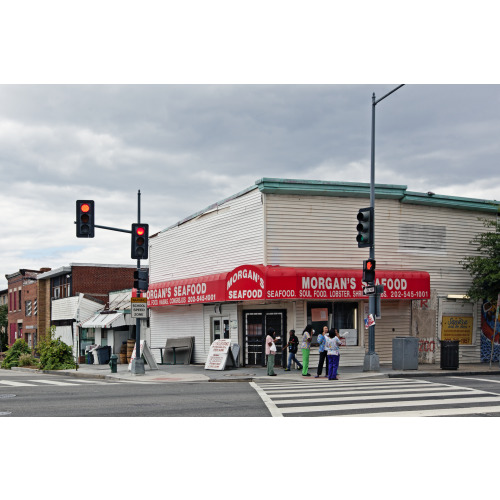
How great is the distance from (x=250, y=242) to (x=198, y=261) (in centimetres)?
495

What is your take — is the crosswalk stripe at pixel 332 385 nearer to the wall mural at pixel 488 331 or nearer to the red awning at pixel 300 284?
the red awning at pixel 300 284

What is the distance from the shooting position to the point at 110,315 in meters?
39.5

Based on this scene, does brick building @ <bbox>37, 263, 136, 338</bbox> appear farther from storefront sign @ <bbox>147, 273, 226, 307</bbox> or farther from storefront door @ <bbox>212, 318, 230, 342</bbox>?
storefront door @ <bbox>212, 318, 230, 342</bbox>

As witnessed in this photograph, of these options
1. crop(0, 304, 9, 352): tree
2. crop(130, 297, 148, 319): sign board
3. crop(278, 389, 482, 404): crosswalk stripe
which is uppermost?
crop(130, 297, 148, 319): sign board

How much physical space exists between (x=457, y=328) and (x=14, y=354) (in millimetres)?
25591

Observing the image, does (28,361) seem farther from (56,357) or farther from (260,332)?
(260,332)

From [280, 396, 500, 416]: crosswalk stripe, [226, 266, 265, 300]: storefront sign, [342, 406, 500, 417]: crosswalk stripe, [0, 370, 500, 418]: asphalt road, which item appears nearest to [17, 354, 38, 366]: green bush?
[226, 266, 265, 300]: storefront sign

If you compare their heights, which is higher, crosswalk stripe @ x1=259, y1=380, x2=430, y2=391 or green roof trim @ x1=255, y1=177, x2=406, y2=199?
green roof trim @ x1=255, y1=177, x2=406, y2=199

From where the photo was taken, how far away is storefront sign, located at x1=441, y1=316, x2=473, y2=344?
26875mm

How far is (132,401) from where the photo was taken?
14.4 meters

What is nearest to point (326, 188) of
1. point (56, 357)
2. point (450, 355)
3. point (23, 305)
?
point (450, 355)

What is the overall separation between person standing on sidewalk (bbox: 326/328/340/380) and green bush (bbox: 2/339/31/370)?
2362 cm

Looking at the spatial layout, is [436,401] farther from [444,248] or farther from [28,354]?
[28,354]
